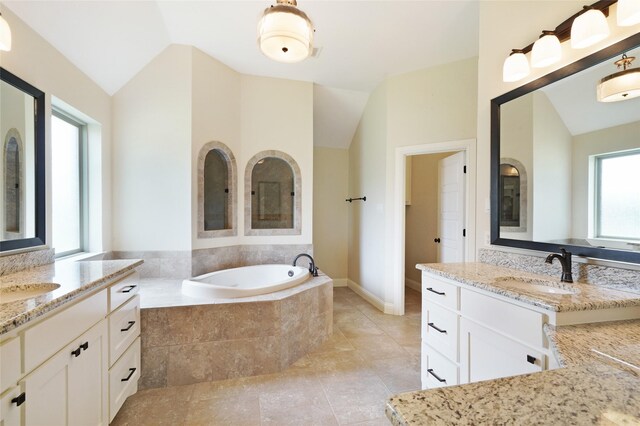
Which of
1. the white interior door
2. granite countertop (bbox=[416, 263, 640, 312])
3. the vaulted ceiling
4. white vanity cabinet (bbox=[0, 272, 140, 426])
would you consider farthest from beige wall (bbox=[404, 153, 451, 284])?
white vanity cabinet (bbox=[0, 272, 140, 426])

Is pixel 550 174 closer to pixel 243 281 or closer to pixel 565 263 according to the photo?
pixel 565 263

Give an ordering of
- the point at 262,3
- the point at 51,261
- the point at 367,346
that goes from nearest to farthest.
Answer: the point at 51,261
the point at 262,3
the point at 367,346

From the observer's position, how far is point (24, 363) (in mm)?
970

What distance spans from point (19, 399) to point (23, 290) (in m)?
0.66

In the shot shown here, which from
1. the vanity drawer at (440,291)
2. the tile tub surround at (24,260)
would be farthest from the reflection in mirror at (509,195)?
the tile tub surround at (24,260)

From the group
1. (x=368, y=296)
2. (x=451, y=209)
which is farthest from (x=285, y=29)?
(x=368, y=296)

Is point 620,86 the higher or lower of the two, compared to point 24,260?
higher

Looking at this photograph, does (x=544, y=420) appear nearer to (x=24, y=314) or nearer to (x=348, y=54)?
(x=24, y=314)

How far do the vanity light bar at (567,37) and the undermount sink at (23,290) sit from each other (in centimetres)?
273

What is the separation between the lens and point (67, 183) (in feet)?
8.30

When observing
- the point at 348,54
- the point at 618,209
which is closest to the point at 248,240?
the point at 348,54

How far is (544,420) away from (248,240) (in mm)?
3293

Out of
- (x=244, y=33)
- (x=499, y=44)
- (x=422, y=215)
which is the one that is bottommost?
(x=422, y=215)

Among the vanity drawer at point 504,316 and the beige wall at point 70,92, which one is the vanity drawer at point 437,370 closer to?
the vanity drawer at point 504,316
